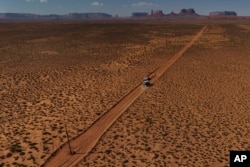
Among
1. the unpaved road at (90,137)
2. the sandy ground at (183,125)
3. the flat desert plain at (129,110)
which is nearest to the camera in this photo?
the unpaved road at (90,137)

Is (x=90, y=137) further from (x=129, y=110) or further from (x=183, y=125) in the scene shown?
(x=183, y=125)

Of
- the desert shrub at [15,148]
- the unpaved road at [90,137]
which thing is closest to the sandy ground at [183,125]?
the unpaved road at [90,137]

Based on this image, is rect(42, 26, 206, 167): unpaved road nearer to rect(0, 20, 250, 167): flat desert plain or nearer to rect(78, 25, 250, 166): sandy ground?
rect(0, 20, 250, 167): flat desert plain

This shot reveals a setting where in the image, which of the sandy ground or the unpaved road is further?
the sandy ground

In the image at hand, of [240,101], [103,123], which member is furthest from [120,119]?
[240,101]

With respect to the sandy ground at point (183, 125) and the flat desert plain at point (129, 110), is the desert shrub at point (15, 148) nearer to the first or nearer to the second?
the flat desert plain at point (129, 110)

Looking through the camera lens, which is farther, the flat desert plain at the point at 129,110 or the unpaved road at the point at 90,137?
the flat desert plain at the point at 129,110

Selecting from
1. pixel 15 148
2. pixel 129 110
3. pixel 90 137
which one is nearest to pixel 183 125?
pixel 129 110

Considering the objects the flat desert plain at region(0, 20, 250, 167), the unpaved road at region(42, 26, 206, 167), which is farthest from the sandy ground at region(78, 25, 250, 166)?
the unpaved road at region(42, 26, 206, 167)

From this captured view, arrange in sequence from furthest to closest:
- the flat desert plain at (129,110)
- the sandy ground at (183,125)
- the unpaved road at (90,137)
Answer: the flat desert plain at (129,110)
the sandy ground at (183,125)
the unpaved road at (90,137)

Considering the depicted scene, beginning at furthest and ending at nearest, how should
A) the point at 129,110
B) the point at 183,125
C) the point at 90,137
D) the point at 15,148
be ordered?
1. the point at 129,110
2. the point at 183,125
3. the point at 90,137
4. the point at 15,148

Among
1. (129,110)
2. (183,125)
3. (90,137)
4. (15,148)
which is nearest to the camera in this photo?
(15,148)

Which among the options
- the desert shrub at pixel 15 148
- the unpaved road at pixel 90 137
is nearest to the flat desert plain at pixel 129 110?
the desert shrub at pixel 15 148
